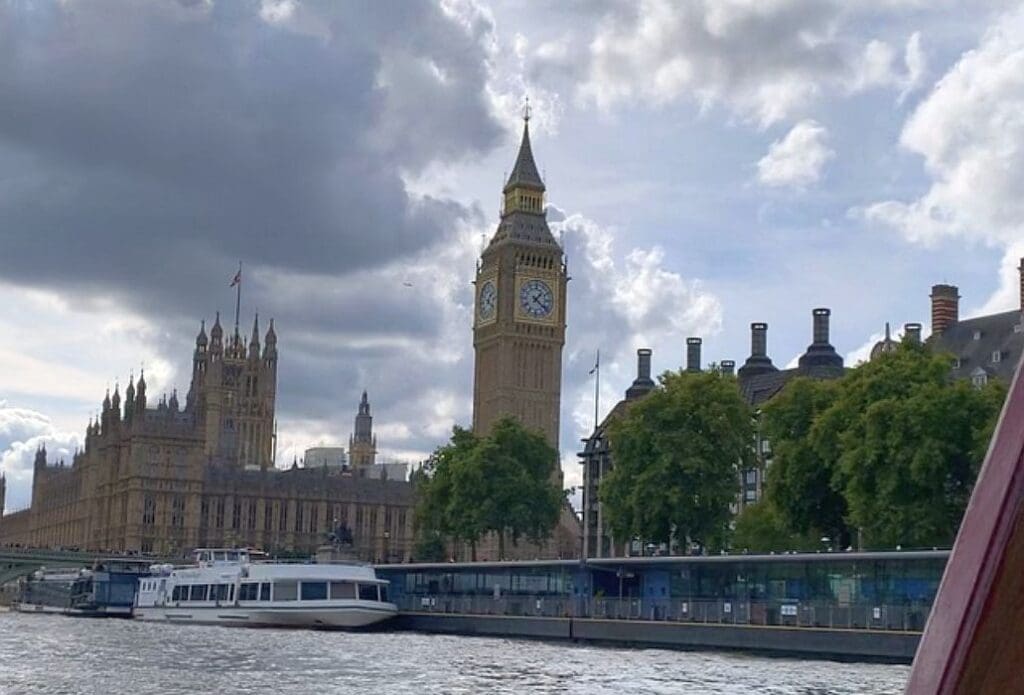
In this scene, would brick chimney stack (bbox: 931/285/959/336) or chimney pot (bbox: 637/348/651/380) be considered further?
chimney pot (bbox: 637/348/651/380)

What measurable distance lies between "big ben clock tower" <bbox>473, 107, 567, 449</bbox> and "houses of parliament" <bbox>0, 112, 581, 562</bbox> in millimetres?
139

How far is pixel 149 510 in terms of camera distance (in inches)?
6225

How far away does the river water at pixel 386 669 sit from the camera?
29891 millimetres

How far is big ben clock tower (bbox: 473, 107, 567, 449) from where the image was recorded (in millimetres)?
155000

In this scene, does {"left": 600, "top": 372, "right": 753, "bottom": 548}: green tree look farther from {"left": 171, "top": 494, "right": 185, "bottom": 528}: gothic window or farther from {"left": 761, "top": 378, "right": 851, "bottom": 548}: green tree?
{"left": 171, "top": 494, "right": 185, "bottom": 528}: gothic window

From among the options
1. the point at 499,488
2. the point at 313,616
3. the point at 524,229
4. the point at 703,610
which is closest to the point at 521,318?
the point at 524,229

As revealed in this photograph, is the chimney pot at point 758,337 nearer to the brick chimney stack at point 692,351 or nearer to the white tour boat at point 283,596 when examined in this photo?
the brick chimney stack at point 692,351

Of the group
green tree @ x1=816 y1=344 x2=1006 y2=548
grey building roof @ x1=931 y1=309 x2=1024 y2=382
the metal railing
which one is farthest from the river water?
grey building roof @ x1=931 y1=309 x2=1024 y2=382

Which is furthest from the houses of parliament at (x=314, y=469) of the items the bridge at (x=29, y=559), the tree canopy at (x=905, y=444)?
the tree canopy at (x=905, y=444)

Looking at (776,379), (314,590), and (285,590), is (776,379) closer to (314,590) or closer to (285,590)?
(314,590)

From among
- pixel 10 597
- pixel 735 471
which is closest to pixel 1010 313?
Answer: pixel 735 471

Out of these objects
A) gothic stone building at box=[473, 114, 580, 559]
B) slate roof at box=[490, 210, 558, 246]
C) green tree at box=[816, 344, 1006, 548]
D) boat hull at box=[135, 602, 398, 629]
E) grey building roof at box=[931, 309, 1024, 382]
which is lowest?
boat hull at box=[135, 602, 398, 629]

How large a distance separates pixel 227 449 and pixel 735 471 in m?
129

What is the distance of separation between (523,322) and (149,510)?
41.5m
